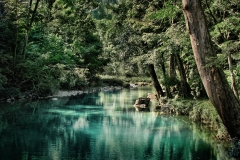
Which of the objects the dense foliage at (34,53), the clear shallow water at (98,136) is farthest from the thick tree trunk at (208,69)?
the dense foliage at (34,53)

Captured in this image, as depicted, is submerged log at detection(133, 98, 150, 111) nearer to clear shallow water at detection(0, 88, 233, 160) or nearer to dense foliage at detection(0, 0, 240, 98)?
clear shallow water at detection(0, 88, 233, 160)

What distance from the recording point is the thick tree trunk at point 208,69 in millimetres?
7305

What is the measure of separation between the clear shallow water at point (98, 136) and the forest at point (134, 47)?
2625 mm

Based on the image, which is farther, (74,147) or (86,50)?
(86,50)

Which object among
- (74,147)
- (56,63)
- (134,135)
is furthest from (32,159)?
(56,63)

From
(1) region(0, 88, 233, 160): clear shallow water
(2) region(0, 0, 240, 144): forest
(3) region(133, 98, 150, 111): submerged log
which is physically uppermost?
(2) region(0, 0, 240, 144): forest

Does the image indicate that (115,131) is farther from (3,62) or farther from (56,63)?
(56,63)

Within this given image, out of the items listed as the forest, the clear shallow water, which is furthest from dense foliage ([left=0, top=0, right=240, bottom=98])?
the clear shallow water

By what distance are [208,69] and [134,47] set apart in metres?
13.3

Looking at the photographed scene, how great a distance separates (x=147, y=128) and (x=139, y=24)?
24.7 feet

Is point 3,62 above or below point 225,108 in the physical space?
above

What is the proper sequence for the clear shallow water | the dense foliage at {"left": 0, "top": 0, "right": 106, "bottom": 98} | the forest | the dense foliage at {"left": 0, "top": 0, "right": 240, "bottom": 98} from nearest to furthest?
the forest, the clear shallow water, the dense foliage at {"left": 0, "top": 0, "right": 240, "bottom": 98}, the dense foliage at {"left": 0, "top": 0, "right": 106, "bottom": 98}

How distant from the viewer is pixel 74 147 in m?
11.3

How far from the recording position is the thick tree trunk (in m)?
7.30
